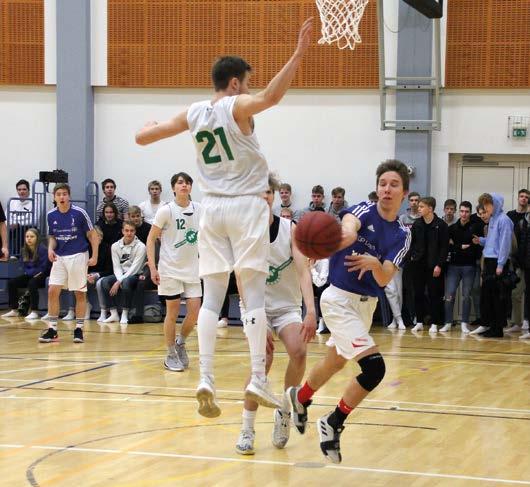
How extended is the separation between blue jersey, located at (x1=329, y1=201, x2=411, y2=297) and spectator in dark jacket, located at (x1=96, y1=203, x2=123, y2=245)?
987cm

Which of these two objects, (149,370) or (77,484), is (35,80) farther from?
(77,484)

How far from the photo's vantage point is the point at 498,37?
16.0m

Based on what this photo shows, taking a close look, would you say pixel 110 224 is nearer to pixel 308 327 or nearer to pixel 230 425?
pixel 230 425

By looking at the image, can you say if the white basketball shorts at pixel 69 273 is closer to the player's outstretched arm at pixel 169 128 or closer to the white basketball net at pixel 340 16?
the white basketball net at pixel 340 16

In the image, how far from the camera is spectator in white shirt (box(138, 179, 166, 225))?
16016 mm

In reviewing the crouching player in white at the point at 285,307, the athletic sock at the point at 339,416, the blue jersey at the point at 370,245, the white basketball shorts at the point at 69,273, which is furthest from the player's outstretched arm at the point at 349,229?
the white basketball shorts at the point at 69,273

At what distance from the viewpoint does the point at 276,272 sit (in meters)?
6.43

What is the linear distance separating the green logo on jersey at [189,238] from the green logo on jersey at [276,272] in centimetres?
361

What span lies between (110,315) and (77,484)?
1009 centimetres

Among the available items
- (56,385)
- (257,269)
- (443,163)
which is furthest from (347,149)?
(257,269)

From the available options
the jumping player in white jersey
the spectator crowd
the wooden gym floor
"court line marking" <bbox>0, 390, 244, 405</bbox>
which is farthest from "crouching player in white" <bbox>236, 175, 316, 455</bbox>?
the spectator crowd

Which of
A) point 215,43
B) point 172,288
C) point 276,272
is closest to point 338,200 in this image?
point 215,43

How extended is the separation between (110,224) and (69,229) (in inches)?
136

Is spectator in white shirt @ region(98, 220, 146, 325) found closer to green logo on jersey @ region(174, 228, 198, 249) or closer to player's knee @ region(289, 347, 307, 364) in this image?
green logo on jersey @ region(174, 228, 198, 249)
